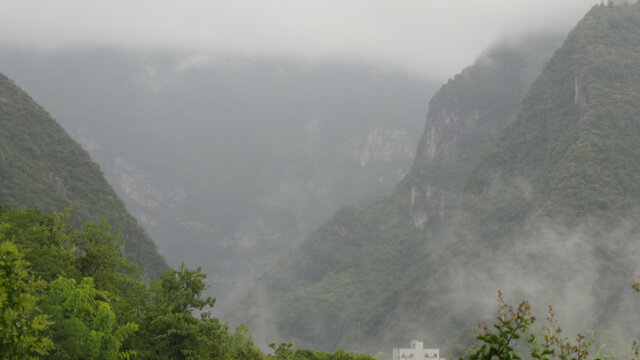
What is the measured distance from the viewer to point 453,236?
186 meters

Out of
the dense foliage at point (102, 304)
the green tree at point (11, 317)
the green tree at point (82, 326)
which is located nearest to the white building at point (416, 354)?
the dense foliage at point (102, 304)

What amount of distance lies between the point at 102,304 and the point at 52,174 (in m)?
82.0

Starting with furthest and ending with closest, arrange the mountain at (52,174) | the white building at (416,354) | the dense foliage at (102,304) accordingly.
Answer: the white building at (416,354)
the mountain at (52,174)
the dense foliage at (102,304)

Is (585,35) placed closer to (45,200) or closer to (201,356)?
(45,200)

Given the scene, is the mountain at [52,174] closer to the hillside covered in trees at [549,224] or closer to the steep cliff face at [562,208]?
the hillside covered in trees at [549,224]

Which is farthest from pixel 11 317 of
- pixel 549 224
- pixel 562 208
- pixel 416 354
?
pixel 562 208

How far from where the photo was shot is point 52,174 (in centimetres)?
10750

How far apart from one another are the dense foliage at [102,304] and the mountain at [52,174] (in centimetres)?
5324

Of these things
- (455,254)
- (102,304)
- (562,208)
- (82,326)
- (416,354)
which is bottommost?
(82,326)

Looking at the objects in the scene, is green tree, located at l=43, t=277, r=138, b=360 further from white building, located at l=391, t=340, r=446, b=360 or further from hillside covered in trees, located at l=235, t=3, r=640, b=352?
white building, located at l=391, t=340, r=446, b=360

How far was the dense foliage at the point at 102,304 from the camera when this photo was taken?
2919 cm

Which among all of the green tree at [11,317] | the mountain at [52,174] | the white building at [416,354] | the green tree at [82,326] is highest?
the mountain at [52,174]

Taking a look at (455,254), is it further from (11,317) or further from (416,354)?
(11,317)

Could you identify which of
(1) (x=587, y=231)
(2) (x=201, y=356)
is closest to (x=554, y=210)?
(1) (x=587, y=231)
